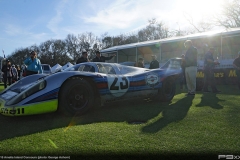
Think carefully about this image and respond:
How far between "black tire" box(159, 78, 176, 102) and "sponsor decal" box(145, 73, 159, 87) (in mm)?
298

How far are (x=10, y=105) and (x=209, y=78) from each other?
22.0ft

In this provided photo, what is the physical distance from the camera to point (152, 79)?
5117mm

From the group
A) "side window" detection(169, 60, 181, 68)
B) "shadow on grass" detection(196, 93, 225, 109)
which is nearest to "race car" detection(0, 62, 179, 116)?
"shadow on grass" detection(196, 93, 225, 109)

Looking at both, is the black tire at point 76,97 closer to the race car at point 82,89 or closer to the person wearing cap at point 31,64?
the race car at point 82,89

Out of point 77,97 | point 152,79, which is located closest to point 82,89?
point 77,97

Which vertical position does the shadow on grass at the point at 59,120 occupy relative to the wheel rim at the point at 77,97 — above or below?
below

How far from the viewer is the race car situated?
11.2 ft

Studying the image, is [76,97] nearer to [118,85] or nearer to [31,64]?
[118,85]

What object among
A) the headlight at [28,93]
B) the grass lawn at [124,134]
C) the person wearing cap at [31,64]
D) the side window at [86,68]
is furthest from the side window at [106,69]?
the person wearing cap at [31,64]

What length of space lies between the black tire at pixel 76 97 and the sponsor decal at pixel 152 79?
1.60 m

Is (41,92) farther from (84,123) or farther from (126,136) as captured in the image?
(126,136)

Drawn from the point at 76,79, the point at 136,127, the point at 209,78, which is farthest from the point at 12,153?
the point at 209,78

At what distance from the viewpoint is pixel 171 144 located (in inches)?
93.8

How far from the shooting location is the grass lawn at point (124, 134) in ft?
7.24
